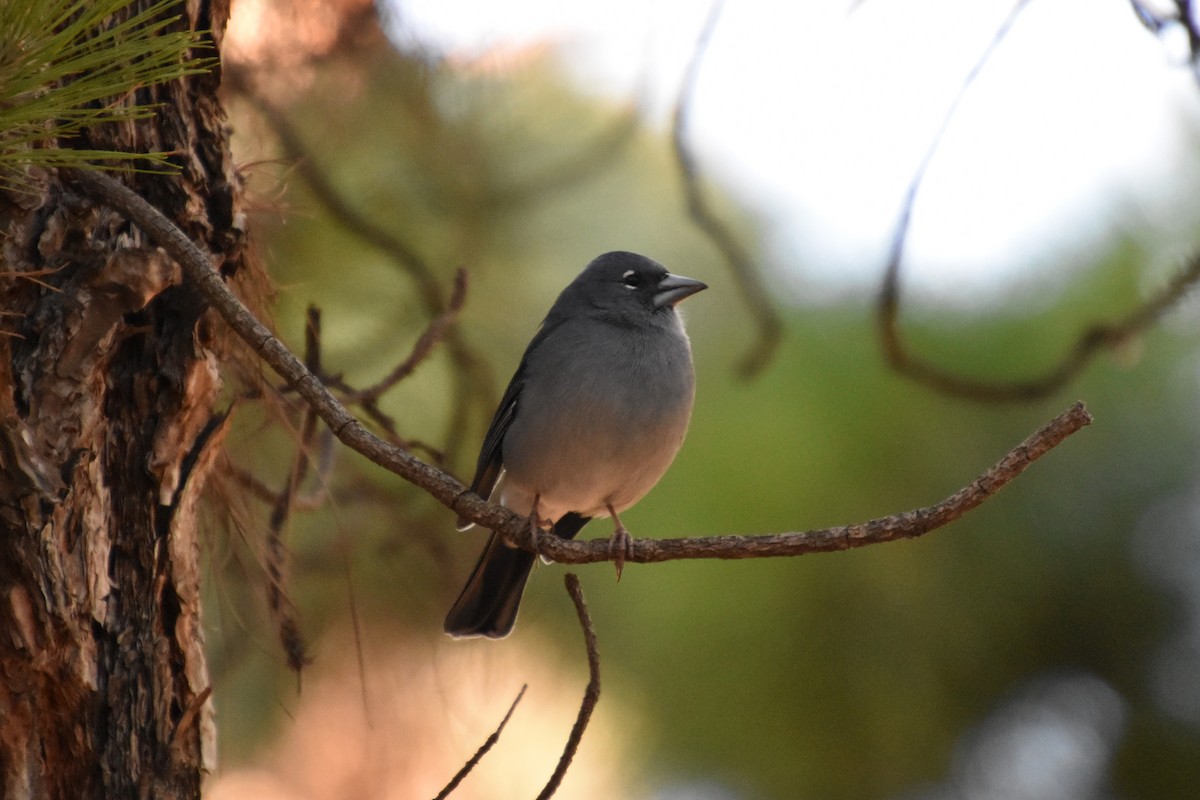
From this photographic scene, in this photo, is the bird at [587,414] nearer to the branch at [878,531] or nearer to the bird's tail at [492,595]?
the bird's tail at [492,595]

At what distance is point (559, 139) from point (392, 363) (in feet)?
2.87

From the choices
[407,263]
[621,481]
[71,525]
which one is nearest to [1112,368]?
[621,481]

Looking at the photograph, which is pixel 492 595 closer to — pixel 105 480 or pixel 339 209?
pixel 339 209

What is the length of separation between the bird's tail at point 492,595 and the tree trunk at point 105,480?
3.40 ft

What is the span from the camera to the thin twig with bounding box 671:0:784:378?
3.14m

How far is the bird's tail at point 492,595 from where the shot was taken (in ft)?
11.4

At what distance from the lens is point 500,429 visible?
3.99 metres

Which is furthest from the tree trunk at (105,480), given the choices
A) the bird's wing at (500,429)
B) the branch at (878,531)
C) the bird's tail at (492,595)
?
the bird's wing at (500,429)

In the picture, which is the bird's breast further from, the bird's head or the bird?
the bird's head

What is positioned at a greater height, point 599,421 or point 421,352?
point 421,352

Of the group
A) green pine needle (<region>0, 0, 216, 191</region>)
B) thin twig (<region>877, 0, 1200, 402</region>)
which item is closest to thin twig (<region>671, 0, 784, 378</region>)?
thin twig (<region>877, 0, 1200, 402</region>)

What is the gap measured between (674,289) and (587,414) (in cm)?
60

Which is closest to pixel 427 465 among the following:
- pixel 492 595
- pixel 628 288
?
pixel 492 595

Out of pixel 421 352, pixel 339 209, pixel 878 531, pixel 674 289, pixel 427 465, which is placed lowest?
pixel 878 531
